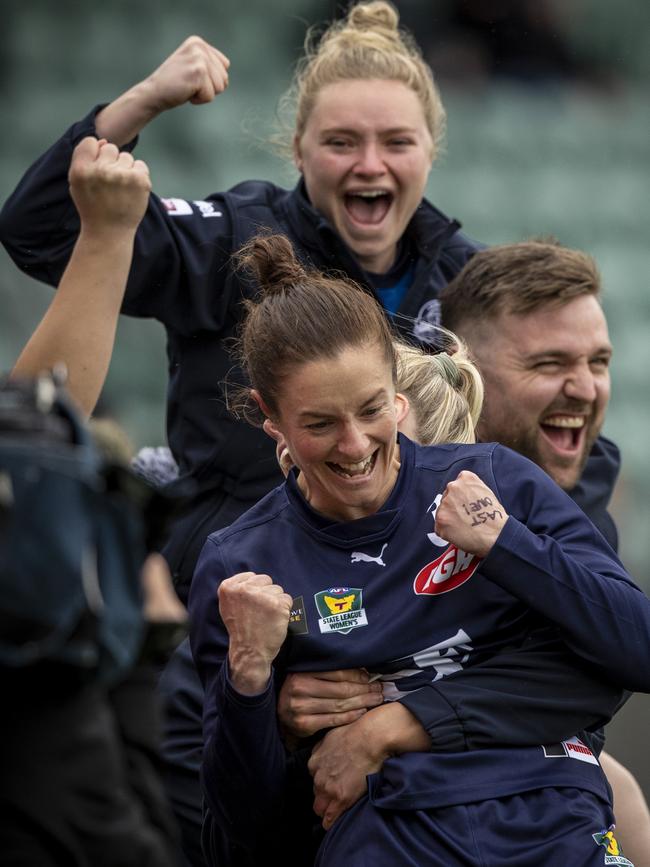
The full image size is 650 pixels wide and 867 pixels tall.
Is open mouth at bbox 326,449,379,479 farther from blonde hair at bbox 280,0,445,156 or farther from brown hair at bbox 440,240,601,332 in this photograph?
blonde hair at bbox 280,0,445,156

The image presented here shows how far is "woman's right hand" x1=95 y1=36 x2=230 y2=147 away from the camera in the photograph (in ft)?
10.3

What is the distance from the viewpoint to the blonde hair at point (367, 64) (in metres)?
3.76

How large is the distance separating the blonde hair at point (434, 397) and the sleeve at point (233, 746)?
597 mm

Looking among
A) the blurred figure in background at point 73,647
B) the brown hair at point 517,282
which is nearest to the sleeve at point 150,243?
the brown hair at point 517,282

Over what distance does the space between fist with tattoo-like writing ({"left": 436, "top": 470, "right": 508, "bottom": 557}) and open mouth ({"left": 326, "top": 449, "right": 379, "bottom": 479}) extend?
164 millimetres

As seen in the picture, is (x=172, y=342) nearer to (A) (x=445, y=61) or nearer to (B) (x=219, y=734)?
(B) (x=219, y=734)

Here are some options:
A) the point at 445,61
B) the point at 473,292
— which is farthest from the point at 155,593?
the point at 445,61

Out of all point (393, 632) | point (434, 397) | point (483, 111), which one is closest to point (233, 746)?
point (393, 632)

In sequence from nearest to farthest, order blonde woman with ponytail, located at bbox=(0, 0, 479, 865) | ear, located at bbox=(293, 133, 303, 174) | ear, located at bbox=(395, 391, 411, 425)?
ear, located at bbox=(395, 391, 411, 425)
blonde woman with ponytail, located at bbox=(0, 0, 479, 865)
ear, located at bbox=(293, 133, 303, 174)

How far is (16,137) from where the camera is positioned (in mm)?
7082

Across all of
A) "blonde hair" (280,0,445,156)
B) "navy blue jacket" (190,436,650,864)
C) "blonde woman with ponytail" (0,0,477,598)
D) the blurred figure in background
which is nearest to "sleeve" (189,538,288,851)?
"navy blue jacket" (190,436,650,864)

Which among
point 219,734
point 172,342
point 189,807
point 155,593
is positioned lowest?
point 189,807

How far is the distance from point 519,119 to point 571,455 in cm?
438

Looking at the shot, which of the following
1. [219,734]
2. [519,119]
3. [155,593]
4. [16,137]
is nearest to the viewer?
[155,593]
